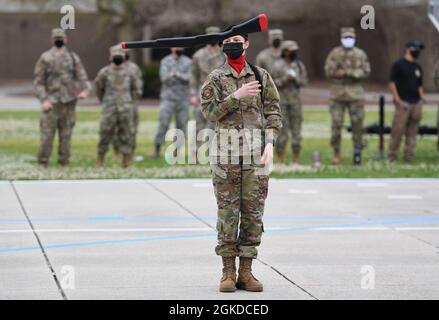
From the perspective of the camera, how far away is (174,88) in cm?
2003

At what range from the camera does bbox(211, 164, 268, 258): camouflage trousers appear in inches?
349

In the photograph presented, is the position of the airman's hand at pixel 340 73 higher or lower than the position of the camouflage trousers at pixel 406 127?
higher

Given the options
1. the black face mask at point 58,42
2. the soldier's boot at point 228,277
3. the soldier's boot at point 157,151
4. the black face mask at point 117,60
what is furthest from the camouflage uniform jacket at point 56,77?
the soldier's boot at point 228,277

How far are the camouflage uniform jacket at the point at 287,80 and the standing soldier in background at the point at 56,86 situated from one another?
312 cm

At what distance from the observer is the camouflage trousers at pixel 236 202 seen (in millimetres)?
8859

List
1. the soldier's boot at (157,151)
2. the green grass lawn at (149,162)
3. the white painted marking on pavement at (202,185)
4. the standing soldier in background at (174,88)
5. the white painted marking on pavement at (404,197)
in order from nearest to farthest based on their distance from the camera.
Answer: the white painted marking on pavement at (404,197) → the white painted marking on pavement at (202,185) → the green grass lawn at (149,162) → the standing soldier in background at (174,88) → the soldier's boot at (157,151)

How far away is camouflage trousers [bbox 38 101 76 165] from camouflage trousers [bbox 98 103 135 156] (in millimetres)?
523

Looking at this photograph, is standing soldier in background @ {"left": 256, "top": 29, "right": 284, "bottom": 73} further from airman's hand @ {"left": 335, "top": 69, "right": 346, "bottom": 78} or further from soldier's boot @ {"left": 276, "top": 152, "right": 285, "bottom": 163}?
soldier's boot @ {"left": 276, "top": 152, "right": 285, "bottom": 163}

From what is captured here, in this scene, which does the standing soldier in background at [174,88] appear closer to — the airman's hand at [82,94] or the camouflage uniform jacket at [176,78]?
the camouflage uniform jacket at [176,78]

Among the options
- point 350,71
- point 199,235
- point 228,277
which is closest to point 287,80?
point 350,71

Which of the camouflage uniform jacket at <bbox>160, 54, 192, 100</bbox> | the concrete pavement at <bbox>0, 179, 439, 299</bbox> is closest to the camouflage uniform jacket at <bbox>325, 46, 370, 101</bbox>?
the concrete pavement at <bbox>0, 179, 439, 299</bbox>

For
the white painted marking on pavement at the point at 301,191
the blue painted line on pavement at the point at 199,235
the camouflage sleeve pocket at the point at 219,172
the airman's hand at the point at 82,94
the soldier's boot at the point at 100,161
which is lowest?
the blue painted line on pavement at the point at 199,235

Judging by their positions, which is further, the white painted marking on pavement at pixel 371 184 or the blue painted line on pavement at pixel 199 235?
the white painted marking on pavement at pixel 371 184
